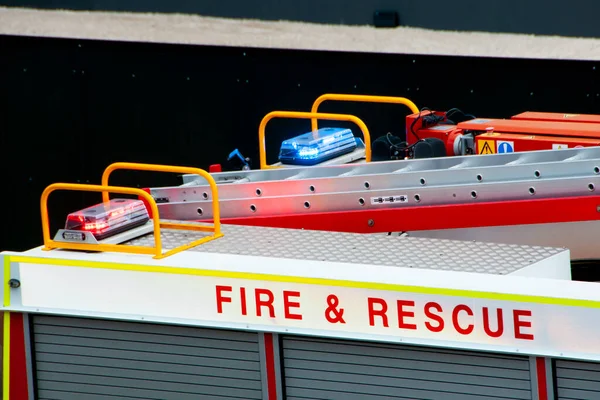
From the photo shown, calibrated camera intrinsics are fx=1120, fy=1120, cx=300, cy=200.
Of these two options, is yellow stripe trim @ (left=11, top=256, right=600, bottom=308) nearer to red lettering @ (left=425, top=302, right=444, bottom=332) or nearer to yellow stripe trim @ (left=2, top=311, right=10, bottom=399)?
red lettering @ (left=425, top=302, right=444, bottom=332)

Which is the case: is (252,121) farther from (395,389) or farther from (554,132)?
(395,389)

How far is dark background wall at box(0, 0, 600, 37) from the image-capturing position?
6570 millimetres

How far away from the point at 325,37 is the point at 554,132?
8.96 ft

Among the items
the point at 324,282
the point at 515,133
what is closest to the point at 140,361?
the point at 324,282

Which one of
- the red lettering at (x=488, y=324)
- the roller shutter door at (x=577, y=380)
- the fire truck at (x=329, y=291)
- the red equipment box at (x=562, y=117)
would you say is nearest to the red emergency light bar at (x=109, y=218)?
→ the fire truck at (x=329, y=291)

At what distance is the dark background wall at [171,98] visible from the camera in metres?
6.78

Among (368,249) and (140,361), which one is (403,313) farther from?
(140,361)

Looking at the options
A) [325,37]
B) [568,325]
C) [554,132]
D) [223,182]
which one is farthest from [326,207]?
[325,37]

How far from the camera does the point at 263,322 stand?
11.7ft

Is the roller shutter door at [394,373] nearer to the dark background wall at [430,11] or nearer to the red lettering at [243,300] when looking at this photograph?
the red lettering at [243,300]

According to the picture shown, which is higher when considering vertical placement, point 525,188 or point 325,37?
point 325,37

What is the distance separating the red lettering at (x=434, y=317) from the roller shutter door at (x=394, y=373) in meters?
0.07

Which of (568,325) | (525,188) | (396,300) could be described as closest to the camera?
(568,325)

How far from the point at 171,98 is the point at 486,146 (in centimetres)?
330
